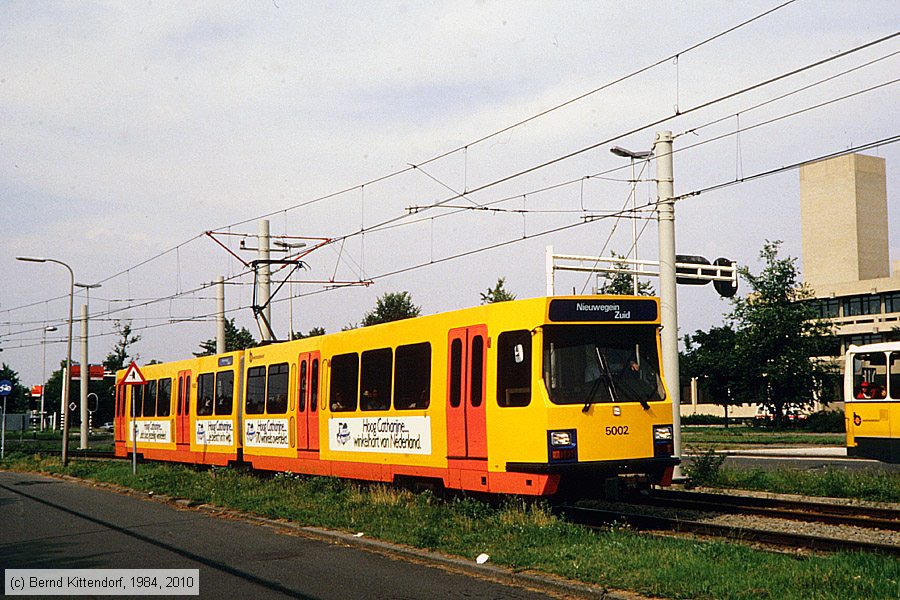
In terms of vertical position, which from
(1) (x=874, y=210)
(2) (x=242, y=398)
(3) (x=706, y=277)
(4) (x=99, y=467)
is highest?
(1) (x=874, y=210)

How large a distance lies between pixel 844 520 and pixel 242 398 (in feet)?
48.6

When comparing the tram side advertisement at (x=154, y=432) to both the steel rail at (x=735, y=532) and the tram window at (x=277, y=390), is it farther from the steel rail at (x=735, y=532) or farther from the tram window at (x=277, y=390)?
the steel rail at (x=735, y=532)

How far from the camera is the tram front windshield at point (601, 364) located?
1380cm

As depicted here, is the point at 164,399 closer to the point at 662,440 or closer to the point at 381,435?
the point at 381,435

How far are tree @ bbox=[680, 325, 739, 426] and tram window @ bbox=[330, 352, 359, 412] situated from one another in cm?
3628

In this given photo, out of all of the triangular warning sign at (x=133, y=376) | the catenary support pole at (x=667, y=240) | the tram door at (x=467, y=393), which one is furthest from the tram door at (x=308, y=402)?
the catenary support pole at (x=667, y=240)

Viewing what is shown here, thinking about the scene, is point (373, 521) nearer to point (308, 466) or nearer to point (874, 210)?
point (308, 466)

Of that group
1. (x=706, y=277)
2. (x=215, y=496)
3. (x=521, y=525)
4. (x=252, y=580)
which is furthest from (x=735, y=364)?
(x=252, y=580)

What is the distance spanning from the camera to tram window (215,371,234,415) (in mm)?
24969

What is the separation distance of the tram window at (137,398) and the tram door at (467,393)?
19.2 m

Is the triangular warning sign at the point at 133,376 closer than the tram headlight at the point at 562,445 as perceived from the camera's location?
No

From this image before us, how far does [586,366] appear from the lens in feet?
46.0

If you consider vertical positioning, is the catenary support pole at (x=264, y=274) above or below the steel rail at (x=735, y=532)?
above

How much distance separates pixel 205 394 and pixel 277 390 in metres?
5.24
